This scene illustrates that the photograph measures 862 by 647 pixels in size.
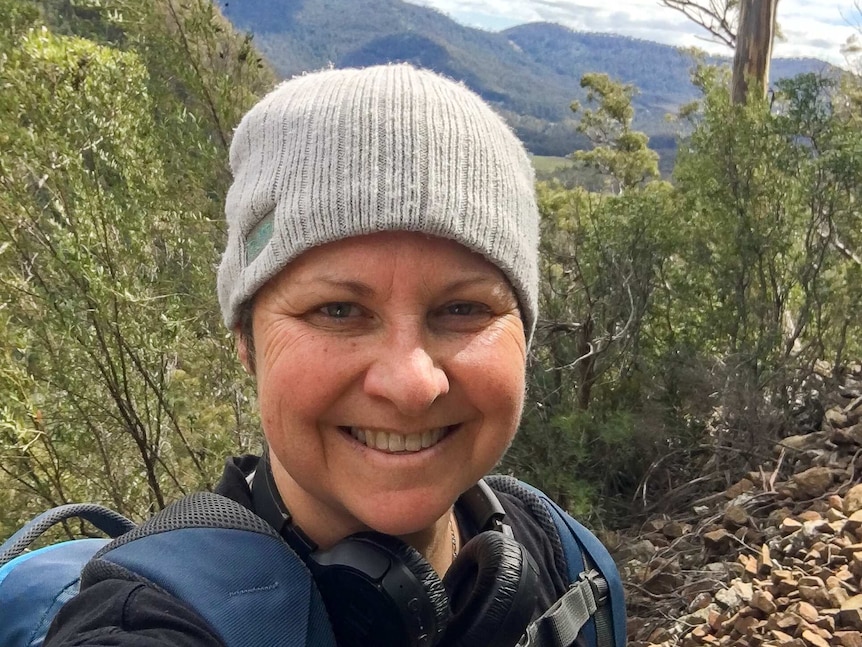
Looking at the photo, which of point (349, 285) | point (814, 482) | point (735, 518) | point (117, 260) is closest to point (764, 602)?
point (735, 518)

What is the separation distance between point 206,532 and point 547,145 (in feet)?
321

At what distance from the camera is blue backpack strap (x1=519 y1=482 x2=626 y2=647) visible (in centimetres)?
151

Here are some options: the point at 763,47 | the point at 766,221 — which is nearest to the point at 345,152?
the point at 766,221

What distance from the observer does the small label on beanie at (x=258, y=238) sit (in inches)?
48.4

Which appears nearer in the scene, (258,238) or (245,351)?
(258,238)

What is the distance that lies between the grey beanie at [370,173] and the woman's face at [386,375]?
0.13 feet

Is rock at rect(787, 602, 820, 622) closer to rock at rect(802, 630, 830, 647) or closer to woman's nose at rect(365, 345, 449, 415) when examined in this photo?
rock at rect(802, 630, 830, 647)

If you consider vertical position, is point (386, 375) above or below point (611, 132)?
below

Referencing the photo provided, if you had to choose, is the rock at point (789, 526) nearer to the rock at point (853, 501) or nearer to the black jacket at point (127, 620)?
the rock at point (853, 501)

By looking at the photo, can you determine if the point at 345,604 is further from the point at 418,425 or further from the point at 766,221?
the point at 766,221

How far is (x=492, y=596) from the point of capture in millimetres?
1206

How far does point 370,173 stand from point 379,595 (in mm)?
651

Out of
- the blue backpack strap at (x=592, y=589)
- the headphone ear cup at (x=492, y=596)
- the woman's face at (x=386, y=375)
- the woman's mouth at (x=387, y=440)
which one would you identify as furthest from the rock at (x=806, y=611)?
the woman's mouth at (x=387, y=440)

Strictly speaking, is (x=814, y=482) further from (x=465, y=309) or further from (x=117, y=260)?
(x=117, y=260)
